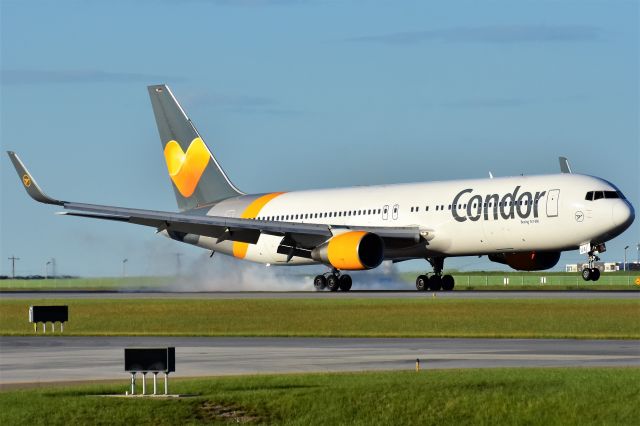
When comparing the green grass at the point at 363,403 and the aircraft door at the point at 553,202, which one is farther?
the aircraft door at the point at 553,202

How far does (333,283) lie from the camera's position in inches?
2756

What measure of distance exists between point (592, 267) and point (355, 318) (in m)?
16.8

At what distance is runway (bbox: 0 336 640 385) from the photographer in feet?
99.2

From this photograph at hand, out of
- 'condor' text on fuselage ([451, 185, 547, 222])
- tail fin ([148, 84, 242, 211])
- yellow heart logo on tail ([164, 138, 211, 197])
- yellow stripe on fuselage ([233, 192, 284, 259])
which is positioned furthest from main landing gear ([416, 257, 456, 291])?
yellow heart logo on tail ([164, 138, 211, 197])

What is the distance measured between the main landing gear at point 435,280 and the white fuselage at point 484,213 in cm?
157

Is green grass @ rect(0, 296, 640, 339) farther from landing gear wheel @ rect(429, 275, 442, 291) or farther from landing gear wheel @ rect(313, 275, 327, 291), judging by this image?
landing gear wheel @ rect(429, 275, 442, 291)

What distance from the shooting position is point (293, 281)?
80.7 meters

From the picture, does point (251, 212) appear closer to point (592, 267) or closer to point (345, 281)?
point (345, 281)

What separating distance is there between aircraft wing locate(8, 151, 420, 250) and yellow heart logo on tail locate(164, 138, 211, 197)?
9504 millimetres

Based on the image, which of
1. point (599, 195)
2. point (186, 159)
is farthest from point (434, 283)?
point (186, 159)

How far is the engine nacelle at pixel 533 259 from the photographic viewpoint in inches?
2692

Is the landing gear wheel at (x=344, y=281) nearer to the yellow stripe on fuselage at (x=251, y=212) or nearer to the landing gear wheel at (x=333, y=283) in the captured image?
the landing gear wheel at (x=333, y=283)

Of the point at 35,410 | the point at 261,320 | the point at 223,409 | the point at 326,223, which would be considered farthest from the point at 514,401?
the point at 326,223

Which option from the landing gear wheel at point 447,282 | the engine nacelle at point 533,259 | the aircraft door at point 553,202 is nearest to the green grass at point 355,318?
the aircraft door at point 553,202
